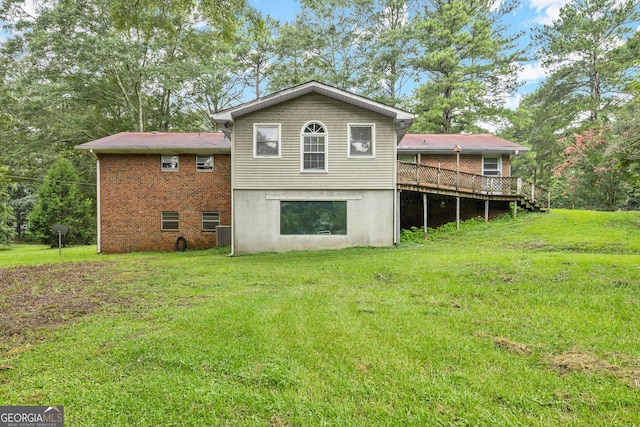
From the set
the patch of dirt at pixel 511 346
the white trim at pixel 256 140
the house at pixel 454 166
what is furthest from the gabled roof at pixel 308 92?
the patch of dirt at pixel 511 346

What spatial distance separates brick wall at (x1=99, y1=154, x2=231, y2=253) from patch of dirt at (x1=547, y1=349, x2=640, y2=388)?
13.4m

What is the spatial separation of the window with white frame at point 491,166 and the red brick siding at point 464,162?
0.64ft

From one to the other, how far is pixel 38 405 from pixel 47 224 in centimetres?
2486

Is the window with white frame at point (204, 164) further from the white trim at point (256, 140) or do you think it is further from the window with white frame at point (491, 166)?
the window with white frame at point (491, 166)

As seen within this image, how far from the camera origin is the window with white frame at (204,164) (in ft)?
49.5

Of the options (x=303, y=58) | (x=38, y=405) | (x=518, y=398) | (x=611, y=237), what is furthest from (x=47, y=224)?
(x=611, y=237)

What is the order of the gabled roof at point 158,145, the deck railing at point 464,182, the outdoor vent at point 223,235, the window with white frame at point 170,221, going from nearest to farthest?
1. the deck railing at point 464,182
2. the gabled roof at point 158,145
3. the outdoor vent at point 223,235
4. the window with white frame at point 170,221

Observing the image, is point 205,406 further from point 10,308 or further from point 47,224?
point 47,224

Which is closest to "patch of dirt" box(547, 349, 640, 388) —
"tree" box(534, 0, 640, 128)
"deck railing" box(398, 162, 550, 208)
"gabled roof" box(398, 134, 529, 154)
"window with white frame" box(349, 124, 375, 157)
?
"window with white frame" box(349, 124, 375, 157)

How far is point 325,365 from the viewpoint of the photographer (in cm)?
337

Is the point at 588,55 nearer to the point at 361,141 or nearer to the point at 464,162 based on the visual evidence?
the point at 464,162

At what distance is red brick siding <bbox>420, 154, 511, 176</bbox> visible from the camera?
1648cm

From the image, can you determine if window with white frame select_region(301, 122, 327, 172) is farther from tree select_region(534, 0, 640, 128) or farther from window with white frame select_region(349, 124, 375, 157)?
tree select_region(534, 0, 640, 128)

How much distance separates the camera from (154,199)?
48.9 feet
